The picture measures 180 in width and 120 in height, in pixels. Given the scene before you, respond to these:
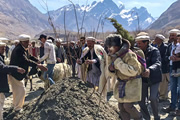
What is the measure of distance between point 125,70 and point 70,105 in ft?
3.74

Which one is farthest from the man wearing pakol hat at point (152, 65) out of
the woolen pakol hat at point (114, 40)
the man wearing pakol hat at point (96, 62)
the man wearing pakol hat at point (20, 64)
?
the man wearing pakol hat at point (20, 64)

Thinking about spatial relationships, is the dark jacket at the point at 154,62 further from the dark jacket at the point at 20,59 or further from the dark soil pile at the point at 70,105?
the dark jacket at the point at 20,59

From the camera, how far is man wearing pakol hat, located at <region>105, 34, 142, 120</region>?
330 cm

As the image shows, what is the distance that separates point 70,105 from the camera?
11.9ft

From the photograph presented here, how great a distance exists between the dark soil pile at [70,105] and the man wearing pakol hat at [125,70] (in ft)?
1.57

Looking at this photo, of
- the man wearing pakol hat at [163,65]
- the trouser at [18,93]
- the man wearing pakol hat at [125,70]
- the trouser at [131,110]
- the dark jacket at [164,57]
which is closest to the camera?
the man wearing pakol hat at [125,70]

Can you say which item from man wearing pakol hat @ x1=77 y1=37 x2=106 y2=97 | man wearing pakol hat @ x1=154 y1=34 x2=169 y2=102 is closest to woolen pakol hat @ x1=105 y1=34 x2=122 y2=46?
man wearing pakol hat @ x1=77 y1=37 x2=106 y2=97

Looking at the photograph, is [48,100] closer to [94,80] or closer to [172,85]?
[94,80]

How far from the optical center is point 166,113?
5.25 metres

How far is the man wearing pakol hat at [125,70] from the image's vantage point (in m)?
3.30

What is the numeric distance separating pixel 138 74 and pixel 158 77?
2.48ft

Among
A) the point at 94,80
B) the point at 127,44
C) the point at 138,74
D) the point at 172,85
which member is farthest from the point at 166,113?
the point at 127,44

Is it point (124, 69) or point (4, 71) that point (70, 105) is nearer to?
point (124, 69)

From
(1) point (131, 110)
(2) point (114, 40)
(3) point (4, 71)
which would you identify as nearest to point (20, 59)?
(3) point (4, 71)
